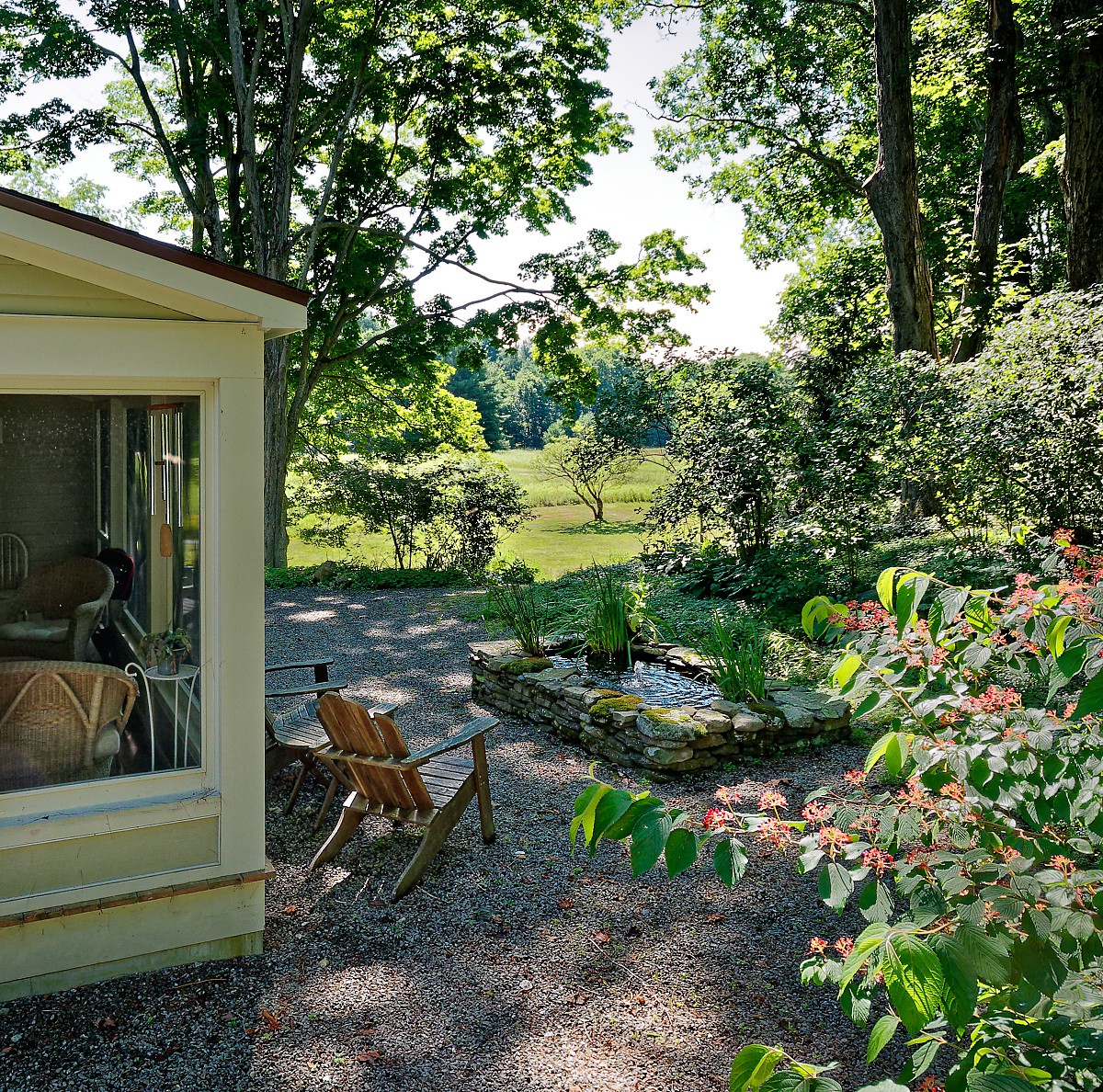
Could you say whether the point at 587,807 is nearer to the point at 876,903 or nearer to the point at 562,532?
the point at 876,903

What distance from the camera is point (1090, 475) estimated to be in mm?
8141

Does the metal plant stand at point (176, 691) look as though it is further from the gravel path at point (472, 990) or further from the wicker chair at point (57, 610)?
the gravel path at point (472, 990)

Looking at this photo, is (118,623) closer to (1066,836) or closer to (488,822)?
(488,822)

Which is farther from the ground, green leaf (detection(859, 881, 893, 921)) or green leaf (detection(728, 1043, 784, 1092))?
green leaf (detection(859, 881, 893, 921))

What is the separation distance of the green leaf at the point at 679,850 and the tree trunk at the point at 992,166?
12.7 metres

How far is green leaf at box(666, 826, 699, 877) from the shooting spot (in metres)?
1.61

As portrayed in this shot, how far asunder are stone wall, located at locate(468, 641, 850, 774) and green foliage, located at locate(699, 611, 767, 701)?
0.12 meters

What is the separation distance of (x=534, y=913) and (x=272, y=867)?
146 cm

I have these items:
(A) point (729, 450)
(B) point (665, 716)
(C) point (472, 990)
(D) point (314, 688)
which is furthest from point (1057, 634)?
(A) point (729, 450)

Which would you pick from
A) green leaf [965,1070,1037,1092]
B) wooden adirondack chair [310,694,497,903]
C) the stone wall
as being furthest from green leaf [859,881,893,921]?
the stone wall

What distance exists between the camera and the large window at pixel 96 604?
3.59m

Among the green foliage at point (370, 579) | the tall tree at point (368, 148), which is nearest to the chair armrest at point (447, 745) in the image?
the green foliage at point (370, 579)

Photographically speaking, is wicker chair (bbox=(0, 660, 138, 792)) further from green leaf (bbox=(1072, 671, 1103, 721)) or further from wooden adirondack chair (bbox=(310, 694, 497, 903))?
green leaf (bbox=(1072, 671, 1103, 721))

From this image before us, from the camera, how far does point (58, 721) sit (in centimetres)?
361
